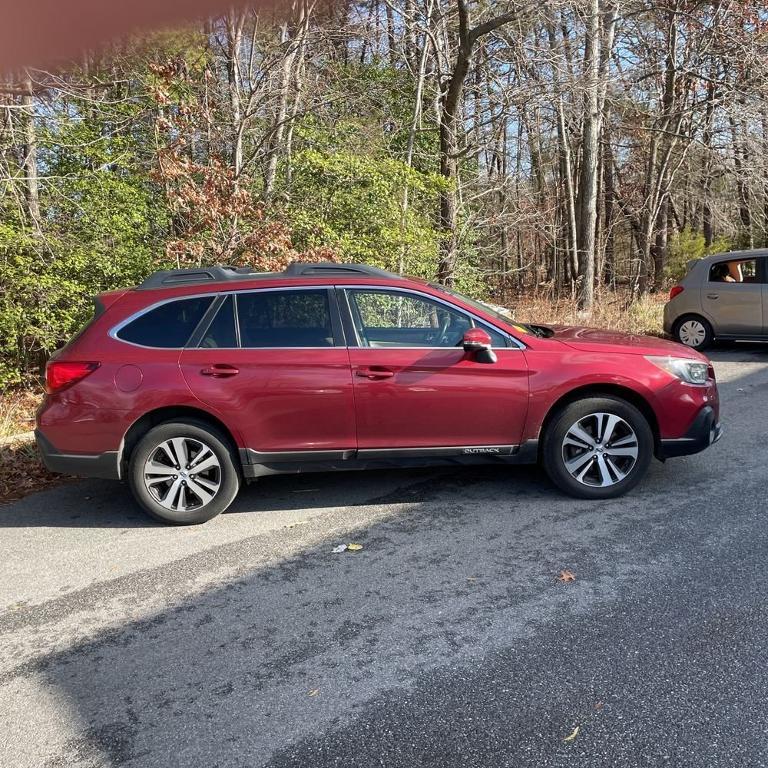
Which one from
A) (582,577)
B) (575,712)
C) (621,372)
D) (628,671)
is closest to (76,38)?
(575,712)

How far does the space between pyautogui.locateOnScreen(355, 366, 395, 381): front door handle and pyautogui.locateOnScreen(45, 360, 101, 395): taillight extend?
1811 mm

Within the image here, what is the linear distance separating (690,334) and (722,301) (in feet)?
2.49

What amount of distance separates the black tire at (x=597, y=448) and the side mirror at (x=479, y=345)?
0.68 m

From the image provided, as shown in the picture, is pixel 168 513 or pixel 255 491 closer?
pixel 168 513

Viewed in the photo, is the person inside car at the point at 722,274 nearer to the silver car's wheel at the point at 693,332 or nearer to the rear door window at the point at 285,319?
the silver car's wheel at the point at 693,332

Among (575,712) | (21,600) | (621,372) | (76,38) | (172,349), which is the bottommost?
(575,712)

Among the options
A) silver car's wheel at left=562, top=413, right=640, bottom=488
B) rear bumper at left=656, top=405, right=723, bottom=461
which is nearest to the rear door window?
silver car's wheel at left=562, top=413, right=640, bottom=488

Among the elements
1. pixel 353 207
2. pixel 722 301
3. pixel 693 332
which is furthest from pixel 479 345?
pixel 693 332

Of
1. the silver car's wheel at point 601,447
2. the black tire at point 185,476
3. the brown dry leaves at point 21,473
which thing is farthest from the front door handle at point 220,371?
the silver car's wheel at point 601,447

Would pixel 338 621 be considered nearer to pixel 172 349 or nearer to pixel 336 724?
pixel 336 724

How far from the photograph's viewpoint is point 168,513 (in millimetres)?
4555

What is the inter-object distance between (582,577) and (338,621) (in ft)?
4.49

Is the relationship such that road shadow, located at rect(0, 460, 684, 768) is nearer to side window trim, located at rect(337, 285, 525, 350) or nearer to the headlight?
the headlight

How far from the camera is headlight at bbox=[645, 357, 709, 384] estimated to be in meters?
4.77
